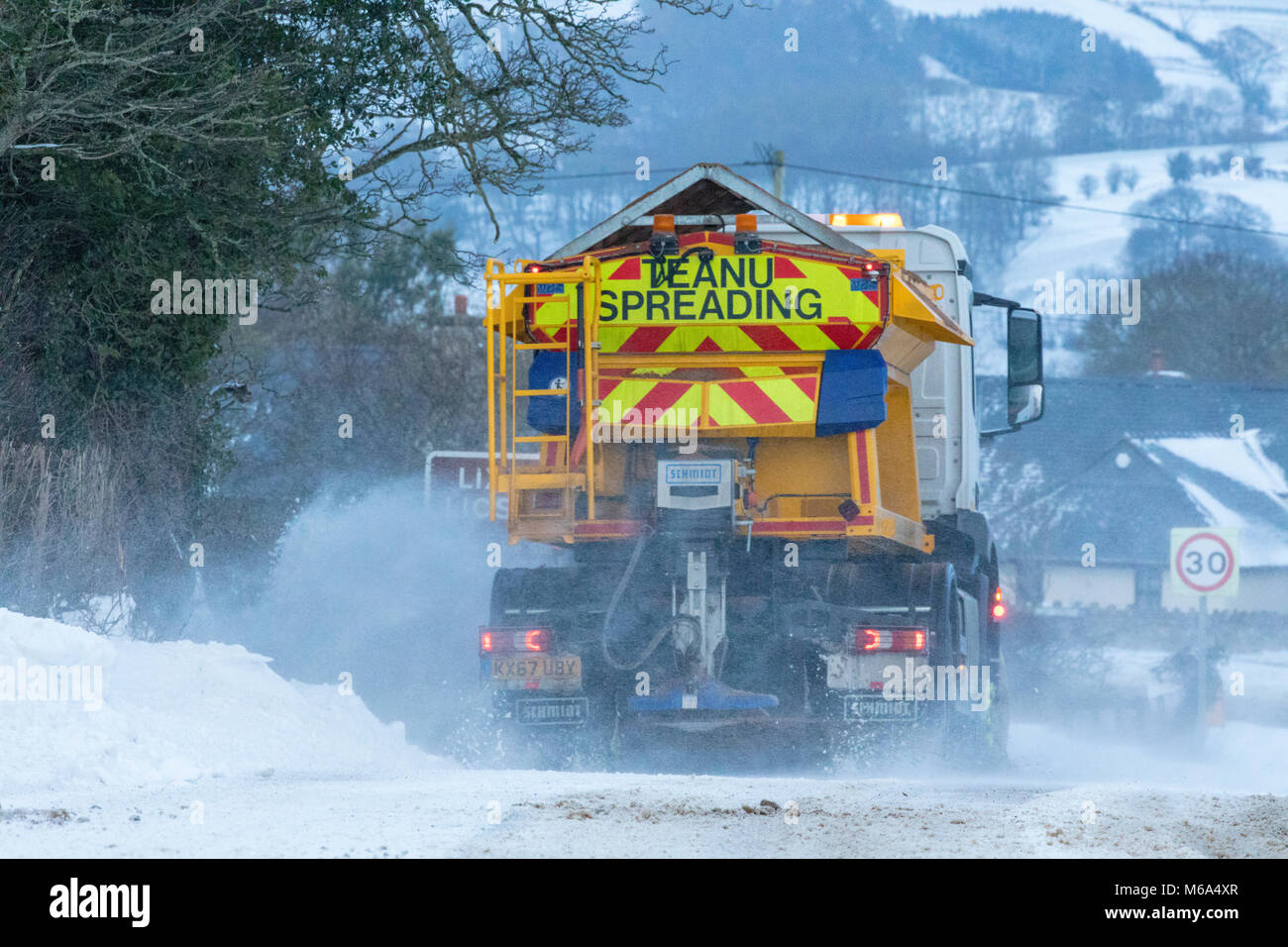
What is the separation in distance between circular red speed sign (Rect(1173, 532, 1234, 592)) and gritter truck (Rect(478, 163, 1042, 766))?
777 centimetres

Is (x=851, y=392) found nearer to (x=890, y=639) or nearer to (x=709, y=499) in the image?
(x=709, y=499)

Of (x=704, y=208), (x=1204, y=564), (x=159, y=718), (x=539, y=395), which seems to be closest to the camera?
(x=159, y=718)

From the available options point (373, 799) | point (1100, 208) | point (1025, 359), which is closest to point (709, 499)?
point (373, 799)

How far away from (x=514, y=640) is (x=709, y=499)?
1.28 metres

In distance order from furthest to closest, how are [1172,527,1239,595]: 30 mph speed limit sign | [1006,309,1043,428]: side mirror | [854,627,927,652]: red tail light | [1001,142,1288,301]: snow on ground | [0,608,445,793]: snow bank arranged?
[1001,142,1288,301]: snow on ground, [1172,527,1239,595]: 30 mph speed limit sign, [1006,309,1043,428]: side mirror, [854,627,927,652]: red tail light, [0,608,445,793]: snow bank

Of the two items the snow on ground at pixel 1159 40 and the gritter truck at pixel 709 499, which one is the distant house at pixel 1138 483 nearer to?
the gritter truck at pixel 709 499

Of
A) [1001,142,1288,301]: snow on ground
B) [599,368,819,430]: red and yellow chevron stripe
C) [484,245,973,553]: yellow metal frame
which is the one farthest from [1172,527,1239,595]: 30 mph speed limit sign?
[1001,142,1288,301]: snow on ground

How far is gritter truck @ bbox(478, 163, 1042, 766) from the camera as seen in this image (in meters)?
8.62

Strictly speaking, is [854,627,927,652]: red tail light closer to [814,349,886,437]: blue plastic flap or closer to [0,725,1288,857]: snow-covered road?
[0,725,1288,857]: snow-covered road

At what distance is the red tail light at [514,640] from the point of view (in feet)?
28.8

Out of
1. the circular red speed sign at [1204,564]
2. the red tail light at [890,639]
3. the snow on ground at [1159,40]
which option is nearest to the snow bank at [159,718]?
the red tail light at [890,639]

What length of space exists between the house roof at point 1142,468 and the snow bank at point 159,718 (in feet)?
106

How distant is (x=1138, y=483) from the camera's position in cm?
4628

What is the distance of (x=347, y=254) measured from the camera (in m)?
15.6
